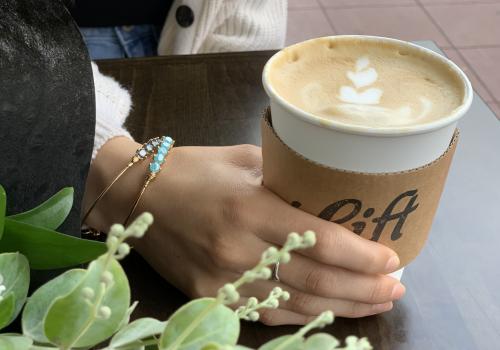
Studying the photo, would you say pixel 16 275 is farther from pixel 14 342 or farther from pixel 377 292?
pixel 377 292

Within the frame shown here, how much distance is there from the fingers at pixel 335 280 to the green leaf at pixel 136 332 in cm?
27

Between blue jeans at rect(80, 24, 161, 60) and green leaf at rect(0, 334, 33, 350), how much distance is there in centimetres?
Result: 84

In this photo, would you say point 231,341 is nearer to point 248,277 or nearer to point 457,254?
point 248,277

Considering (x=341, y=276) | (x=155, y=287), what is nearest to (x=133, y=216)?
(x=155, y=287)

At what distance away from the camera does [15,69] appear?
260mm

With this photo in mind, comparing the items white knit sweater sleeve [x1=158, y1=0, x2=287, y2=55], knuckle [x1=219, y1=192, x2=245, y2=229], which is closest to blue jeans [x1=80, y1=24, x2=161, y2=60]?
white knit sweater sleeve [x1=158, y1=0, x2=287, y2=55]

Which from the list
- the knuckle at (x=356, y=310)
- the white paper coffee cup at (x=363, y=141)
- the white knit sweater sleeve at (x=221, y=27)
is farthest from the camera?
the white knit sweater sleeve at (x=221, y=27)

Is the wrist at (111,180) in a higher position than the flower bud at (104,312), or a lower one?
lower

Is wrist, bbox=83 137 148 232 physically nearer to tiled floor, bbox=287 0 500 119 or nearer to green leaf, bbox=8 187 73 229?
green leaf, bbox=8 187 73 229

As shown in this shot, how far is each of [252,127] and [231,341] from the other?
531 millimetres

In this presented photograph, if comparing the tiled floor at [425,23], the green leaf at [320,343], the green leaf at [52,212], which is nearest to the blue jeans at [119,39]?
the green leaf at [52,212]

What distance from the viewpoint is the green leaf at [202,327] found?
152 millimetres

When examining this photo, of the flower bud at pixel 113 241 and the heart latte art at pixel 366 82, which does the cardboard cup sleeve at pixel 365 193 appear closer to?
the heart latte art at pixel 366 82

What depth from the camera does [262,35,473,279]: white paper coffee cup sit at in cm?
35
